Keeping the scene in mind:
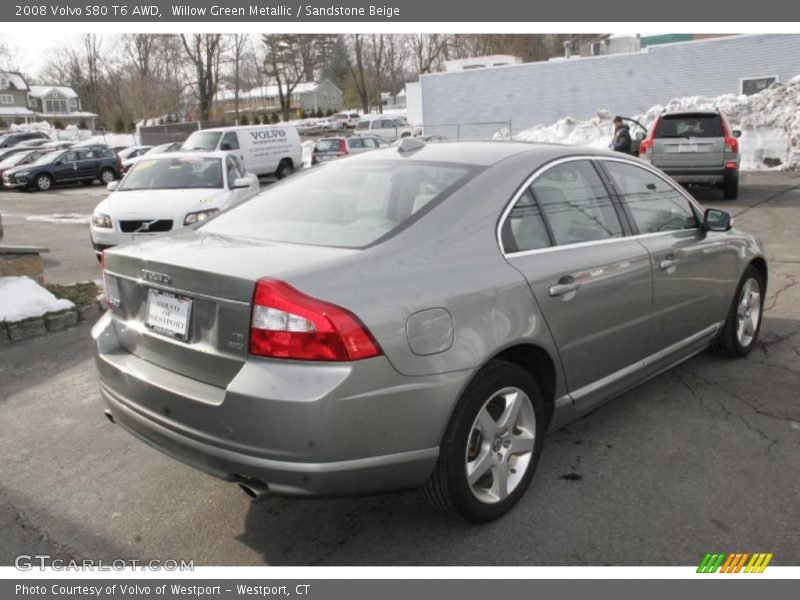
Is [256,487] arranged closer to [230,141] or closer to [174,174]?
[174,174]

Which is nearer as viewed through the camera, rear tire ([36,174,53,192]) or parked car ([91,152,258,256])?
parked car ([91,152,258,256])

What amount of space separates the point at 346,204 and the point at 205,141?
2116 cm

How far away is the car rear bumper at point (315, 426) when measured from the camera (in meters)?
2.56

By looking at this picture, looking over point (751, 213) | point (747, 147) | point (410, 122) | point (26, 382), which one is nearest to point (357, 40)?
point (410, 122)

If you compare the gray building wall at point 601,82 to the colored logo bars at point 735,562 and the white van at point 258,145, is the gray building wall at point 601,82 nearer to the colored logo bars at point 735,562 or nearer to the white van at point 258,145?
the white van at point 258,145

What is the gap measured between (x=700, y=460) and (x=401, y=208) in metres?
2.07

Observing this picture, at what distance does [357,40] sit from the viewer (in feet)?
223

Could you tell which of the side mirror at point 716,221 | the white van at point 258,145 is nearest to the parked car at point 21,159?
the white van at point 258,145

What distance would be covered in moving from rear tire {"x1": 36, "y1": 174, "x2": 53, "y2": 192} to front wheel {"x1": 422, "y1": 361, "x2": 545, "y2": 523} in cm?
2572

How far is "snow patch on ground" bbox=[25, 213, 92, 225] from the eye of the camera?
15.6 m

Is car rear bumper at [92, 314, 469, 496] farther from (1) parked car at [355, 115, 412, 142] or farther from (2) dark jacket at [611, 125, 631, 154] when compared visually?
(1) parked car at [355, 115, 412, 142]

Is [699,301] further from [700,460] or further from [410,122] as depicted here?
[410,122]

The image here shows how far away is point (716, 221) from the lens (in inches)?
178

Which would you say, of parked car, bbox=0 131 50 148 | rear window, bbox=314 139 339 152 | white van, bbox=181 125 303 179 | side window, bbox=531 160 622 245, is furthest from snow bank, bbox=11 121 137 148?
side window, bbox=531 160 622 245
